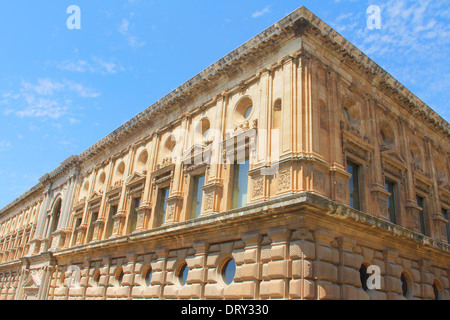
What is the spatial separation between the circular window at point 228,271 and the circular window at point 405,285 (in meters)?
6.24

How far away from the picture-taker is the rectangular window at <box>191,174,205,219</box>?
51.9 ft

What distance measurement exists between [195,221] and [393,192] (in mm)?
8151

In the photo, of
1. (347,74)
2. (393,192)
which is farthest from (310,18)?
(393,192)

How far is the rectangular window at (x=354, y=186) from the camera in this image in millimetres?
13836

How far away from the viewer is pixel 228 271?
13.0 meters

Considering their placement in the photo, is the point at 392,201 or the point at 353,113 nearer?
the point at 353,113

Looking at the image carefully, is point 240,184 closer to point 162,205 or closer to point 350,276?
point 350,276

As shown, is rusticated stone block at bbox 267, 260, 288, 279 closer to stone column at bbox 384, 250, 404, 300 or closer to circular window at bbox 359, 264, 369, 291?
circular window at bbox 359, 264, 369, 291

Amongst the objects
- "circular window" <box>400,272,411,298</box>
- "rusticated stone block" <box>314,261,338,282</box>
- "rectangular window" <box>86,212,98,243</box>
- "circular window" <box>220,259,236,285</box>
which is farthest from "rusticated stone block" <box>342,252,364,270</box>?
"rectangular window" <box>86,212,98,243</box>

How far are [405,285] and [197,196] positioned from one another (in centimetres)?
847

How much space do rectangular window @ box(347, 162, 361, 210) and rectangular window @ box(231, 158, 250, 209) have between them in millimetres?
3667

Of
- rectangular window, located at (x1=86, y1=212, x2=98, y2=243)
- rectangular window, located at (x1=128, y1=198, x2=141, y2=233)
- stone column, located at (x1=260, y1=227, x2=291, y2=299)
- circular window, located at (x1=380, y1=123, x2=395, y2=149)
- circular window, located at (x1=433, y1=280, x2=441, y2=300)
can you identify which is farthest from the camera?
rectangular window, located at (x1=86, y1=212, x2=98, y2=243)

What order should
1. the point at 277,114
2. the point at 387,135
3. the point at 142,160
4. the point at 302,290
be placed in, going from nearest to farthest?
1. the point at 302,290
2. the point at 277,114
3. the point at 387,135
4. the point at 142,160

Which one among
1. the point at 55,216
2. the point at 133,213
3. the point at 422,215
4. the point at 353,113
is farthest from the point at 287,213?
the point at 55,216
